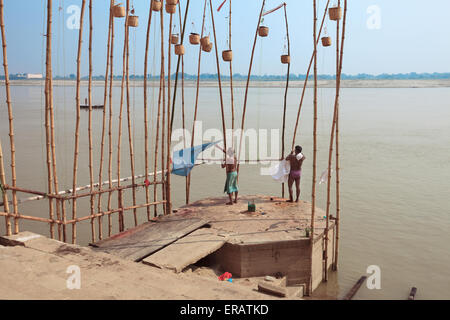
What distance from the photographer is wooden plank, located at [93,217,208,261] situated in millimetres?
4719

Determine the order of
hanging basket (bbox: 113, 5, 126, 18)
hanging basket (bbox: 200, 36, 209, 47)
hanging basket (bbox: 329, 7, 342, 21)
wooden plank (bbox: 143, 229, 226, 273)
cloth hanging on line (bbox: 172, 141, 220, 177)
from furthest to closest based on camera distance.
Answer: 1. cloth hanging on line (bbox: 172, 141, 220, 177)
2. hanging basket (bbox: 200, 36, 209, 47)
3. hanging basket (bbox: 113, 5, 126, 18)
4. hanging basket (bbox: 329, 7, 342, 21)
5. wooden plank (bbox: 143, 229, 226, 273)

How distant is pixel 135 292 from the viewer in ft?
11.2

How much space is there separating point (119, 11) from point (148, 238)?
3.01m

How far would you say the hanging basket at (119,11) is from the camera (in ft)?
17.9

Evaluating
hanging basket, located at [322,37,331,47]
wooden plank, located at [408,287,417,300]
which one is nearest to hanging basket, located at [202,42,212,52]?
hanging basket, located at [322,37,331,47]

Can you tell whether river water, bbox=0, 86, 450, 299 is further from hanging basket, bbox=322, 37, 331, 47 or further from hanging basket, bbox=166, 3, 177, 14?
hanging basket, bbox=322, 37, 331, 47

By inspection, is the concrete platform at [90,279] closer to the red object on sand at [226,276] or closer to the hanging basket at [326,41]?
the red object on sand at [226,276]

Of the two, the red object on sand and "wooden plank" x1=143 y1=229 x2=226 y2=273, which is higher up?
"wooden plank" x1=143 y1=229 x2=226 y2=273

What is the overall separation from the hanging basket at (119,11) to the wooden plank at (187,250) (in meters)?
3.07

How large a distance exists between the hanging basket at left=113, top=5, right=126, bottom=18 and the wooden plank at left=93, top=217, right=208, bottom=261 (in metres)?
2.88

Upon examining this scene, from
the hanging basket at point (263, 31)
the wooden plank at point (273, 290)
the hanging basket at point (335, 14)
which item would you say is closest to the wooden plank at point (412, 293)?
the wooden plank at point (273, 290)
